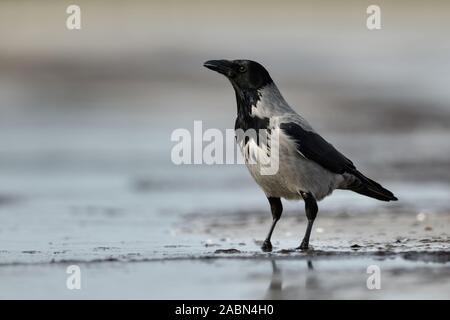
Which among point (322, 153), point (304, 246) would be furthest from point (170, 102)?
point (304, 246)

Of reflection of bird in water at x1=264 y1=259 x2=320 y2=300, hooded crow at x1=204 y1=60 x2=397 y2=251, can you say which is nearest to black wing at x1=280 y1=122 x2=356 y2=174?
hooded crow at x1=204 y1=60 x2=397 y2=251

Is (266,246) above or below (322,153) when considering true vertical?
below

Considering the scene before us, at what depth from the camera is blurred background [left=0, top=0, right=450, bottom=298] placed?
1241 centimetres

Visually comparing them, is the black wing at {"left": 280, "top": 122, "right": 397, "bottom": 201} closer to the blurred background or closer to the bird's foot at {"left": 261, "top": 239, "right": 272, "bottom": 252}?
the bird's foot at {"left": 261, "top": 239, "right": 272, "bottom": 252}

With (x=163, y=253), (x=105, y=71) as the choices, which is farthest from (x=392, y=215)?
(x=105, y=71)

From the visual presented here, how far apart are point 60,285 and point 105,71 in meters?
20.4

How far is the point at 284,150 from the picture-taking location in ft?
30.5

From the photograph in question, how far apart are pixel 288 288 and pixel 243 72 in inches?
123

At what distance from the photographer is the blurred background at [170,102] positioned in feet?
40.7

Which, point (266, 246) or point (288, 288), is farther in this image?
point (266, 246)

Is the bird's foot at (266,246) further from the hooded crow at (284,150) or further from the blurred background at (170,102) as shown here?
the blurred background at (170,102)

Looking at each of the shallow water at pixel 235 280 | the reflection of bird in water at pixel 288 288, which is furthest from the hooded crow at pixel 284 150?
the reflection of bird in water at pixel 288 288

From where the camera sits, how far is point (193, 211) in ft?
40.0

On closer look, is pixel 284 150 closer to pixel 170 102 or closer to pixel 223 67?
pixel 223 67
